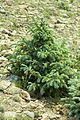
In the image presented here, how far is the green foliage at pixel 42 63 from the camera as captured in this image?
4.45 metres

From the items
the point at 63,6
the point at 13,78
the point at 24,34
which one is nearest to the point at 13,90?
the point at 13,78

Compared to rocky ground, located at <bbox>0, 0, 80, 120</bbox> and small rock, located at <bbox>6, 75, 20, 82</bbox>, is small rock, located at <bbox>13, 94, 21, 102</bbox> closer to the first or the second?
rocky ground, located at <bbox>0, 0, 80, 120</bbox>

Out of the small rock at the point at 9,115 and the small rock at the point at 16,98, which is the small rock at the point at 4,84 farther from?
the small rock at the point at 9,115

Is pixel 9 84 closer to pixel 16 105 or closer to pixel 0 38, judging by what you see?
pixel 16 105

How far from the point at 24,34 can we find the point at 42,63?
3.07 meters

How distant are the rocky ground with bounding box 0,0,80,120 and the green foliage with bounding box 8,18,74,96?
31 cm

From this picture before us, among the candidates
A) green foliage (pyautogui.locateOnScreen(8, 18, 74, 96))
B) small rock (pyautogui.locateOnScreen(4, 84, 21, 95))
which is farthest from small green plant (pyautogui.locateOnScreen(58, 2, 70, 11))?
small rock (pyautogui.locateOnScreen(4, 84, 21, 95))

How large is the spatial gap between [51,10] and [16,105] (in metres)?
6.89

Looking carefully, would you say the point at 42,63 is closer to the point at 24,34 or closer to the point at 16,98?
the point at 16,98

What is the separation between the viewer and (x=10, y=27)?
25.2ft

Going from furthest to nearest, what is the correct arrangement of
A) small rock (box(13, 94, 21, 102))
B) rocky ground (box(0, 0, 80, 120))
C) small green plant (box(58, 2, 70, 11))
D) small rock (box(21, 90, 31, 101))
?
small green plant (box(58, 2, 70, 11)) → small rock (box(21, 90, 31, 101)) → small rock (box(13, 94, 21, 102)) → rocky ground (box(0, 0, 80, 120))

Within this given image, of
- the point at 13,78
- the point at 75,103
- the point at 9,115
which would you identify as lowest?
the point at 9,115

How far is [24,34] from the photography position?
745 cm

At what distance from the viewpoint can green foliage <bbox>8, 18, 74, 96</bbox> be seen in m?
4.45
